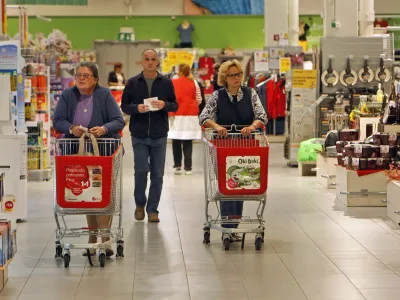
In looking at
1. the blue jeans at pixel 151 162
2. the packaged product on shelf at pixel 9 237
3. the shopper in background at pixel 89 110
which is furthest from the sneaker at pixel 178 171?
the packaged product on shelf at pixel 9 237

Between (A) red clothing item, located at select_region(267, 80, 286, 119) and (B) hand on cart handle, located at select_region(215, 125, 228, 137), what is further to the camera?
(A) red clothing item, located at select_region(267, 80, 286, 119)

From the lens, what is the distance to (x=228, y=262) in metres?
7.14

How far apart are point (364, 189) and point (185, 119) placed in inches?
207

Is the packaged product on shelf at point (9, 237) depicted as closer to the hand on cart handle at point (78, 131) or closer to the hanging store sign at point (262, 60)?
the hand on cart handle at point (78, 131)

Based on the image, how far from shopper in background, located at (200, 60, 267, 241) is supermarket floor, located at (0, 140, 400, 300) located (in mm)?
663

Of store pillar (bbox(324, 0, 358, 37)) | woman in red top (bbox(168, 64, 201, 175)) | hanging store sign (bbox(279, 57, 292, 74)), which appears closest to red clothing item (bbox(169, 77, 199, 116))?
woman in red top (bbox(168, 64, 201, 175))

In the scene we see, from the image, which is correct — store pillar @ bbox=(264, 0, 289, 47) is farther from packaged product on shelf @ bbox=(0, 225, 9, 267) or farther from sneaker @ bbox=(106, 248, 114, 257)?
packaged product on shelf @ bbox=(0, 225, 9, 267)

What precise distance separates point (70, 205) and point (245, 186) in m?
1.42

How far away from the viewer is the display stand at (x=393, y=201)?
28.8ft

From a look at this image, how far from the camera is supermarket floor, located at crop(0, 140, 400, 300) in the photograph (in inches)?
242

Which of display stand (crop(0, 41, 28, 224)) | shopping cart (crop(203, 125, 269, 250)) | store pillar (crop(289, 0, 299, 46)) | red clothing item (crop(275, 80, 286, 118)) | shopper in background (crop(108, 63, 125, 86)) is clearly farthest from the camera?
shopper in background (crop(108, 63, 125, 86))

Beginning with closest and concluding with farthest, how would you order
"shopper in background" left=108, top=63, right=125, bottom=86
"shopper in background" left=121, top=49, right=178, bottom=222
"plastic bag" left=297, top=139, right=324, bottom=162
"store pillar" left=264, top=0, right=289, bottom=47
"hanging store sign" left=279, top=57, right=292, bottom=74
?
"shopper in background" left=121, top=49, right=178, bottom=222 < "plastic bag" left=297, top=139, right=324, bottom=162 < "hanging store sign" left=279, top=57, right=292, bottom=74 < "store pillar" left=264, top=0, right=289, bottom=47 < "shopper in background" left=108, top=63, right=125, bottom=86

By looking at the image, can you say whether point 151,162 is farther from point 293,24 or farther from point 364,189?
point 293,24

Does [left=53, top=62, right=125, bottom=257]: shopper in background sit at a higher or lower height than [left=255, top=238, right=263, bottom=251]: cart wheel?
higher
